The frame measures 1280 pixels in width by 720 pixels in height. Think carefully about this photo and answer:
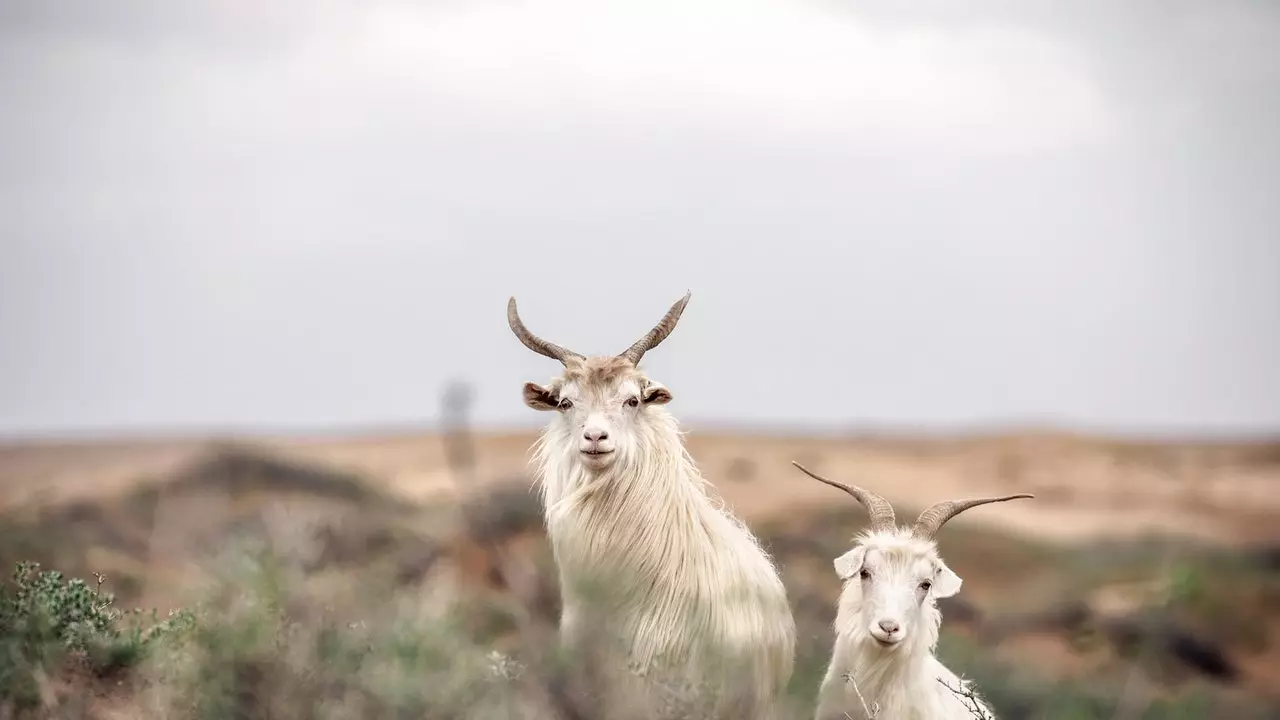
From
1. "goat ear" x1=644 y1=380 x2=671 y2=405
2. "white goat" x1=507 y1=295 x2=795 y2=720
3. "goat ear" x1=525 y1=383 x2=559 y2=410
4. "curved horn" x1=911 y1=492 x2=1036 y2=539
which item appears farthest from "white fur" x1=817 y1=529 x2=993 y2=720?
"goat ear" x1=525 y1=383 x2=559 y2=410

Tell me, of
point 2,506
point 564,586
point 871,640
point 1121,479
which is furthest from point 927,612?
point 1121,479

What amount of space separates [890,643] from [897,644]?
18cm

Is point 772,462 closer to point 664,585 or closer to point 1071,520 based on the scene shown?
point 1071,520

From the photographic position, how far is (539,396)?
8.49 m

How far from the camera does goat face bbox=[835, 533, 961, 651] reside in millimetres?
7484

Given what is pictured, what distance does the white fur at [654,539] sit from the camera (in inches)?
314

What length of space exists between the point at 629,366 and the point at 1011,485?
144 feet

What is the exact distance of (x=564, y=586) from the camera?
26.0ft

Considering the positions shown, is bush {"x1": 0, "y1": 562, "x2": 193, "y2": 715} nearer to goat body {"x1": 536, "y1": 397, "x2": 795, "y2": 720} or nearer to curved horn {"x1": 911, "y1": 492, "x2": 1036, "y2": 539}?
goat body {"x1": 536, "y1": 397, "x2": 795, "y2": 720}

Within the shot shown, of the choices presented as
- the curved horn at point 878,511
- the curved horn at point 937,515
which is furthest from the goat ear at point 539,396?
the curved horn at point 937,515

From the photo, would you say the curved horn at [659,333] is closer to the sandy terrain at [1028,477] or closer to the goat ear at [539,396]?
the goat ear at [539,396]

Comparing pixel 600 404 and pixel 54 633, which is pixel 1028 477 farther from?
pixel 54 633

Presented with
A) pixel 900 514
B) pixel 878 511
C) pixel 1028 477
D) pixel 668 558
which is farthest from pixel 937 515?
pixel 1028 477

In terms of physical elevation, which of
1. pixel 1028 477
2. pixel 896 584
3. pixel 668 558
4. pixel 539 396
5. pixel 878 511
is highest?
pixel 539 396
